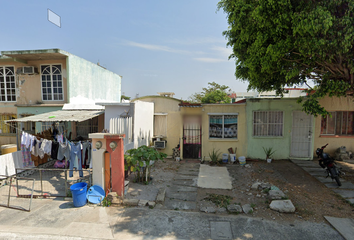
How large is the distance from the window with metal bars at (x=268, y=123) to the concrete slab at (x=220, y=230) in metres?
6.40

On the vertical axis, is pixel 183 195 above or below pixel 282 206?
below

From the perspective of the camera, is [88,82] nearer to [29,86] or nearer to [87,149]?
[29,86]

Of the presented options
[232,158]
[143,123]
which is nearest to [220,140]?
[232,158]

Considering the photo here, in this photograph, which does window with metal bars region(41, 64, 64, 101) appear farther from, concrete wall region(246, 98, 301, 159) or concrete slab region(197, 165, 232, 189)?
concrete wall region(246, 98, 301, 159)

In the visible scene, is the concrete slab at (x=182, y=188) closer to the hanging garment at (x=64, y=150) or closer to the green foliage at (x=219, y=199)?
the green foliage at (x=219, y=199)

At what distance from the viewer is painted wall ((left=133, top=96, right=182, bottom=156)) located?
37.4 feet

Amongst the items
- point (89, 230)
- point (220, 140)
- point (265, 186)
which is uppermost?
point (220, 140)

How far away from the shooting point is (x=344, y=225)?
192 inches

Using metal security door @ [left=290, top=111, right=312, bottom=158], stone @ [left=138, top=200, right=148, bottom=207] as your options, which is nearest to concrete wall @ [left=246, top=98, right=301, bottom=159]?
Answer: metal security door @ [left=290, top=111, right=312, bottom=158]

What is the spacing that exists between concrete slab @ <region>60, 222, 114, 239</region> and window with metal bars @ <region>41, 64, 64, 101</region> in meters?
9.34

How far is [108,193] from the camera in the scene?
6.14 metres

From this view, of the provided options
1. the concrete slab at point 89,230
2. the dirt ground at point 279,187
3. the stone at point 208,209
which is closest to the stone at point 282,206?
the dirt ground at point 279,187

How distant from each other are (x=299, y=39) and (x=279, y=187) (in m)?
5.23

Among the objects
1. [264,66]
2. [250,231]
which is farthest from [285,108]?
[250,231]
